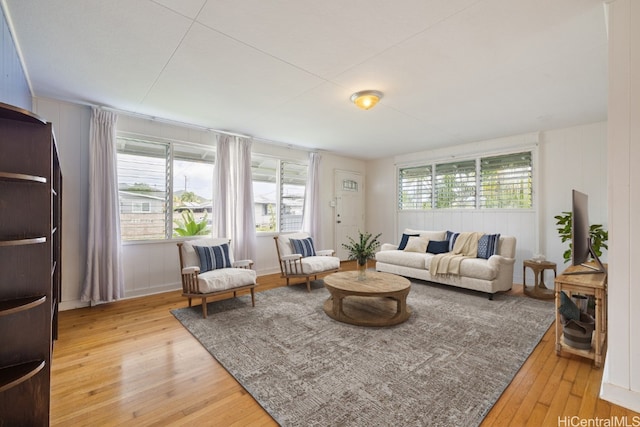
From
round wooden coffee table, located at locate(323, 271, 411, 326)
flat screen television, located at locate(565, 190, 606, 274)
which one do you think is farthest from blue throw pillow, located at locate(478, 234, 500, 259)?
round wooden coffee table, located at locate(323, 271, 411, 326)

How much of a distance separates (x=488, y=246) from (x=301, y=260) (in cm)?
277

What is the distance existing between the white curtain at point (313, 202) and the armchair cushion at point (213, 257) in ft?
7.02

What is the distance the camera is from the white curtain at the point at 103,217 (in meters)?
3.38

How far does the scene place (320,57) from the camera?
7.73 ft

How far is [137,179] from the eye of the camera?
12.8 ft

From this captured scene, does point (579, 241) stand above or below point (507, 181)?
below

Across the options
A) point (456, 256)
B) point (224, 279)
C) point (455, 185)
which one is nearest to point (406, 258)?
point (456, 256)

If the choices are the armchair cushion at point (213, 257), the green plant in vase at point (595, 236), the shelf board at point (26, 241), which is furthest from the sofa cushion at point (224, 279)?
the green plant in vase at point (595, 236)

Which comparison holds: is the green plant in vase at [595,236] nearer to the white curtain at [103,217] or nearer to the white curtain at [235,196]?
the white curtain at [235,196]

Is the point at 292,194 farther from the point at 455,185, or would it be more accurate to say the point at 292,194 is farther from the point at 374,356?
the point at 374,356

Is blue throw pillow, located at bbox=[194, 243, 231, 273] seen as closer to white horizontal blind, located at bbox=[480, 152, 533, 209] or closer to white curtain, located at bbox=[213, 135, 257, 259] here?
white curtain, located at bbox=[213, 135, 257, 259]

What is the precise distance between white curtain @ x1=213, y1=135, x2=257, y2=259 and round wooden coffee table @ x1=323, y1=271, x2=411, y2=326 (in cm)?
188

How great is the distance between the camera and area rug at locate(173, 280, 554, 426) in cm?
167

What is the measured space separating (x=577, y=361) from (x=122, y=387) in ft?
11.0
